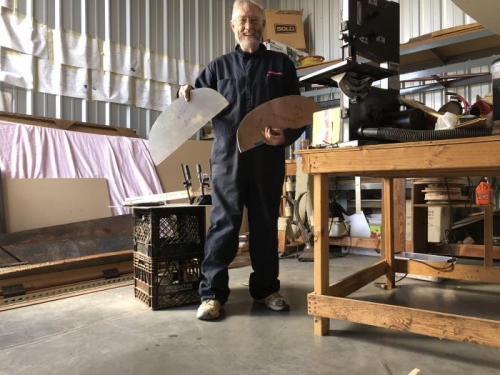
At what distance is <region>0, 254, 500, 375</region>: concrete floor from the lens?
4.05 feet

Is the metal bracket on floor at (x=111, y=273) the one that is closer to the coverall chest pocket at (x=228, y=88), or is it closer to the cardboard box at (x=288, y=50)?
the coverall chest pocket at (x=228, y=88)

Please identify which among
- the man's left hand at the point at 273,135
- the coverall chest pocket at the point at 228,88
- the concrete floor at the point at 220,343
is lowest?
the concrete floor at the point at 220,343

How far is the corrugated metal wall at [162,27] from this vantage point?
3465mm

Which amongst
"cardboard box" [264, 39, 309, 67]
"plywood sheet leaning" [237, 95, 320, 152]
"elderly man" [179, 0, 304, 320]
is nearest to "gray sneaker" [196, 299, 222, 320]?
"elderly man" [179, 0, 304, 320]

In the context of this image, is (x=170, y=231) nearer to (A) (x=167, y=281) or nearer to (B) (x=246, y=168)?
(A) (x=167, y=281)

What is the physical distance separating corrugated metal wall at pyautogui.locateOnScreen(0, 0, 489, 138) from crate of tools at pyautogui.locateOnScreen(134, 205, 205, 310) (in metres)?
2.04

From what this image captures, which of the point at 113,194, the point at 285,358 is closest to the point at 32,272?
the point at 113,194

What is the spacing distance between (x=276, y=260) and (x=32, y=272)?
1.35 meters

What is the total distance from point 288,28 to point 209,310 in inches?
154

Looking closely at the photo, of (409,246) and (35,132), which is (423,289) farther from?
(35,132)

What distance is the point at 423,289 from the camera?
2.20 m

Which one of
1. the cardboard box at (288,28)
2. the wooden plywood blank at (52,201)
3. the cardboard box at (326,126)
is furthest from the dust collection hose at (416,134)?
the cardboard box at (288,28)

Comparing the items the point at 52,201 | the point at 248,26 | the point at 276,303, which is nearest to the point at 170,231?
the point at 276,303

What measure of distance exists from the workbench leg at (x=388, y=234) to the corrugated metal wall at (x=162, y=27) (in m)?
2.18
